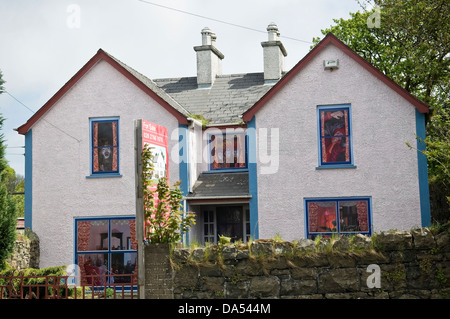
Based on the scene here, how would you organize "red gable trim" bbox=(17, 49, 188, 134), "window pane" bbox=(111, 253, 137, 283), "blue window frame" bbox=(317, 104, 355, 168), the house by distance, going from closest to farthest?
the house → "blue window frame" bbox=(317, 104, 355, 168) → "window pane" bbox=(111, 253, 137, 283) → "red gable trim" bbox=(17, 49, 188, 134)

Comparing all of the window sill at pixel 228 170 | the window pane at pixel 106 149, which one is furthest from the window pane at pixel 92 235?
the window sill at pixel 228 170

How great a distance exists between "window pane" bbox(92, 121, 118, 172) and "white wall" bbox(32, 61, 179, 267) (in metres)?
0.21

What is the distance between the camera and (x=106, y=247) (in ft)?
58.0

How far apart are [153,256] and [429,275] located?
4527mm

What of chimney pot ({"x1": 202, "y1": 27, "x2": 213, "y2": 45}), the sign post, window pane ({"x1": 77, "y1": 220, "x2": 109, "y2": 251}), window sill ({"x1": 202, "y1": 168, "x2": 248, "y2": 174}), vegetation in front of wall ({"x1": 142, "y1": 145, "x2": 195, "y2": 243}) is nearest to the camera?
the sign post

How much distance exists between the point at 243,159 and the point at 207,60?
17.3ft

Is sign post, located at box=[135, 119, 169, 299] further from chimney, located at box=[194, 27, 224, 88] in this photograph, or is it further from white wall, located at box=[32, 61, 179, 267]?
chimney, located at box=[194, 27, 224, 88]

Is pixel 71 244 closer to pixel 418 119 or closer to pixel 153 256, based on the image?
pixel 153 256

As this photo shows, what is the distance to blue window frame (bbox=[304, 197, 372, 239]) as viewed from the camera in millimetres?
16562

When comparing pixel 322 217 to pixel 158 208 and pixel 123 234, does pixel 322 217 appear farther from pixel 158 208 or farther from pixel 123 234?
pixel 158 208

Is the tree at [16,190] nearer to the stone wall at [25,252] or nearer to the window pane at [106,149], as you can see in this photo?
the stone wall at [25,252]

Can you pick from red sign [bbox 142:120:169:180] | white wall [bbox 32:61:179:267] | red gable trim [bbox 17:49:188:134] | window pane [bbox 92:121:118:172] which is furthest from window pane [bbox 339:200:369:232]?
red sign [bbox 142:120:169:180]

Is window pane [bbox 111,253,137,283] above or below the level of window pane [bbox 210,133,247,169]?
below
